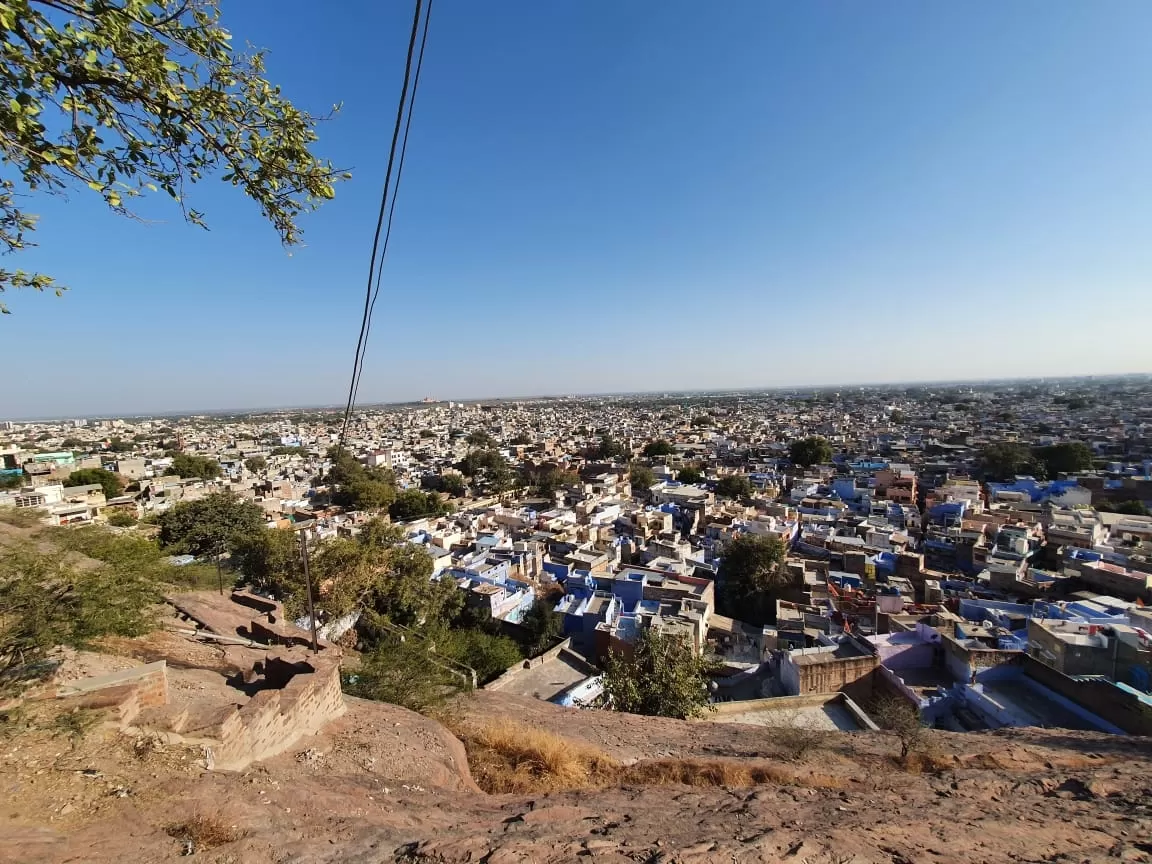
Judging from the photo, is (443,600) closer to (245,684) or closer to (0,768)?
(245,684)

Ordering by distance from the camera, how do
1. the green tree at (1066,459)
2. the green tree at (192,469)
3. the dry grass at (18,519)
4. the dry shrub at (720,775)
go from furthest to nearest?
the green tree at (192,469) → the green tree at (1066,459) → the dry grass at (18,519) → the dry shrub at (720,775)

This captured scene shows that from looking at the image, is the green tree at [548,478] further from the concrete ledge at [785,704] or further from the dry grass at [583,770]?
the dry grass at [583,770]

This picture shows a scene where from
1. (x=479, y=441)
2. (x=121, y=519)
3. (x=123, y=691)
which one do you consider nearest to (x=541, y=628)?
(x=123, y=691)

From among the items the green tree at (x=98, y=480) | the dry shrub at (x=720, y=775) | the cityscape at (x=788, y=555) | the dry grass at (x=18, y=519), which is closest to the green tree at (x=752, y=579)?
the cityscape at (x=788, y=555)

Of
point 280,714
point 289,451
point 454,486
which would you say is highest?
point 280,714

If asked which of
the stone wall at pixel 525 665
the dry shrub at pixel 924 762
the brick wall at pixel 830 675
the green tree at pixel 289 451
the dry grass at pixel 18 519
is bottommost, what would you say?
the stone wall at pixel 525 665

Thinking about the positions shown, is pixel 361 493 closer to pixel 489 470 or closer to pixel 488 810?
pixel 489 470
